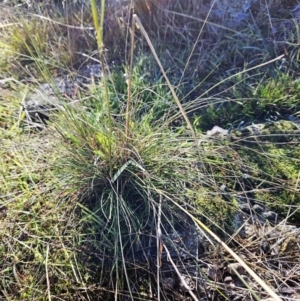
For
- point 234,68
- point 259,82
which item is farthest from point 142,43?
point 259,82

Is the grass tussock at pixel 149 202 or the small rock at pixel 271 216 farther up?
the grass tussock at pixel 149 202

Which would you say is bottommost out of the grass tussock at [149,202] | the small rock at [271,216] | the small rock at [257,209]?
the small rock at [271,216]

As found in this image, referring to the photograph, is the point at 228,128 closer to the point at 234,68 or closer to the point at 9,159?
the point at 234,68

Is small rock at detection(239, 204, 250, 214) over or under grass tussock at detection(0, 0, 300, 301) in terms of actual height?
under

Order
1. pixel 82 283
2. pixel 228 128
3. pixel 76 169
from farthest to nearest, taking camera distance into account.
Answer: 1. pixel 228 128
2. pixel 76 169
3. pixel 82 283

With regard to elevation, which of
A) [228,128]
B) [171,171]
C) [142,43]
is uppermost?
[142,43]

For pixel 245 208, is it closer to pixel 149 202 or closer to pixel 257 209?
pixel 257 209

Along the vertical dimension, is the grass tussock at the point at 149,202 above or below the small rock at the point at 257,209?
above

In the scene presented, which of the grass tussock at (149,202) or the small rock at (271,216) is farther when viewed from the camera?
the small rock at (271,216)

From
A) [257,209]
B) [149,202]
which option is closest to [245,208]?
[257,209]

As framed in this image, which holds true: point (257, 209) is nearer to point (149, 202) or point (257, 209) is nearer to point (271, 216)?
point (271, 216)

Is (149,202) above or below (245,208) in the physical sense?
above

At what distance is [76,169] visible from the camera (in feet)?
4.64

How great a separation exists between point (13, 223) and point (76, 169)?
11.1 inches
